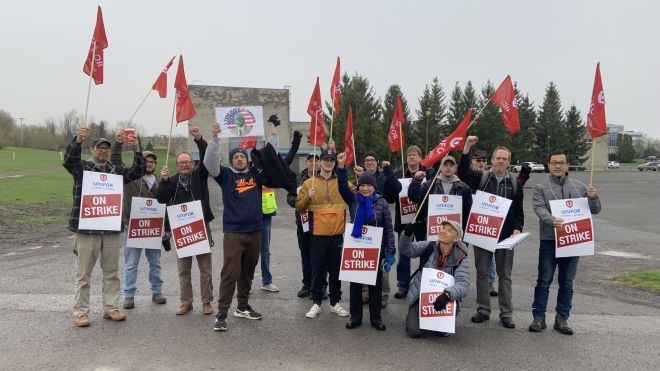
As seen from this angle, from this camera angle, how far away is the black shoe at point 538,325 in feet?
19.3

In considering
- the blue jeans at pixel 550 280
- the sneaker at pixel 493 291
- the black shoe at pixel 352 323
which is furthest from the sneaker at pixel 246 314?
the sneaker at pixel 493 291

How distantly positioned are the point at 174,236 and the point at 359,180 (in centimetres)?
258

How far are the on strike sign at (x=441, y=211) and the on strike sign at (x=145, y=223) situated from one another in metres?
3.81

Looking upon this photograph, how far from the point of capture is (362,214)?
242 inches

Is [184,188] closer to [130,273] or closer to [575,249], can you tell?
[130,273]

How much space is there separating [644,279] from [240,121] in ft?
25.5

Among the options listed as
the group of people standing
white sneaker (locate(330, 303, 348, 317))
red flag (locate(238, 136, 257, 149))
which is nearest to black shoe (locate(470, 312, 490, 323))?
the group of people standing

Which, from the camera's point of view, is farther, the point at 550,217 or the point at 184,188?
the point at 184,188

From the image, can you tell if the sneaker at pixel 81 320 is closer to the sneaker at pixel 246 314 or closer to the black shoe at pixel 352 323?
the sneaker at pixel 246 314

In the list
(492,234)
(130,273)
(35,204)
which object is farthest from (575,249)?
(35,204)

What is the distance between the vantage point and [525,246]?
12.6m

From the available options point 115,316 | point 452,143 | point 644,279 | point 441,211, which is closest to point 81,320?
point 115,316

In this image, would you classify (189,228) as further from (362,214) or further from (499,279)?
(499,279)

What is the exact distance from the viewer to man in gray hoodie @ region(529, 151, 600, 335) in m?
5.93
